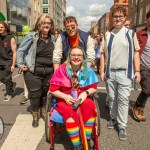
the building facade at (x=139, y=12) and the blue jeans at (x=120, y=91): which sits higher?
the building facade at (x=139, y=12)

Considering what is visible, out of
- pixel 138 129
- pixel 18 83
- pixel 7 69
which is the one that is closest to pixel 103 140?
pixel 138 129

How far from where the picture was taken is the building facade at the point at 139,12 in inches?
1218

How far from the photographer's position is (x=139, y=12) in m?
34.0

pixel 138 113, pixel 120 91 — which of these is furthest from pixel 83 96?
pixel 138 113

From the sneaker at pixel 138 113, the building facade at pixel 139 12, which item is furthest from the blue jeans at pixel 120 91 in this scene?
the building facade at pixel 139 12

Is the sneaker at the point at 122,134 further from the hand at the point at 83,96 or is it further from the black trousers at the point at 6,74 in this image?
the black trousers at the point at 6,74

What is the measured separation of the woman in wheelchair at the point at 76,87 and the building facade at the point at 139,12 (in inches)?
1140

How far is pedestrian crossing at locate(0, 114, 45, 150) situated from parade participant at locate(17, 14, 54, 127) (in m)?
0.16

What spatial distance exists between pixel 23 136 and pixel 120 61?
1.88 meters

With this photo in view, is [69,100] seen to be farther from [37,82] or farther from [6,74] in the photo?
[6,74]

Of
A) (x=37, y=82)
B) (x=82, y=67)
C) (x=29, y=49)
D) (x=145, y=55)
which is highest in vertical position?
(x=29, y=49)

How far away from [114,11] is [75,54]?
2.96 feet

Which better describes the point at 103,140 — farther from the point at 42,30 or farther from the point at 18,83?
the point at 18,83

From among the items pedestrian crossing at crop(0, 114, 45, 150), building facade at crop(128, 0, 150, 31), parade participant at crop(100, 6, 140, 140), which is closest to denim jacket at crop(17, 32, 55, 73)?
pedestrian crossing at crop(0, 114, 45, 150)
